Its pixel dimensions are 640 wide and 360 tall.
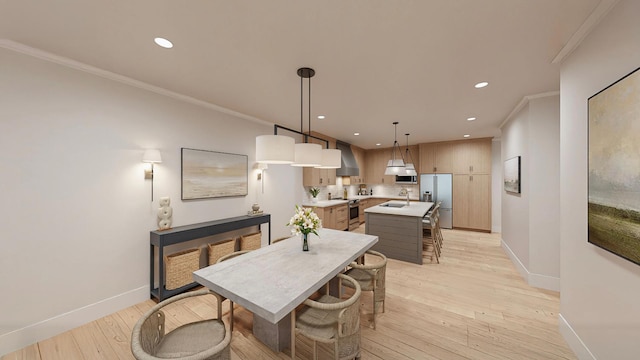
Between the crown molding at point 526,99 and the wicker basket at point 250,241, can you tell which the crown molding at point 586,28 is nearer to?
the crown molding at point 526,99

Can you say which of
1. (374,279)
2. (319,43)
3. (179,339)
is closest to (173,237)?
(179,339)

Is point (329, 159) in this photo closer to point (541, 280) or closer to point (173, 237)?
point (173, 237)

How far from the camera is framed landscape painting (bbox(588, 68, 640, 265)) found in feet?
3.79

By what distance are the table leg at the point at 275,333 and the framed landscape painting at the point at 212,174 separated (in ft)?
6.41

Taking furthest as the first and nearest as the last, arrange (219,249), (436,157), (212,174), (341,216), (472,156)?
(436,157) < (472,156) < (341,216) < (212,174) < (219,249)

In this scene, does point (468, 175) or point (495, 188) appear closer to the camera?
point (495, 188)

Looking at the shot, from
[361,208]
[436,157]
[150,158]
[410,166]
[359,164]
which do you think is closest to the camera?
[150,158]

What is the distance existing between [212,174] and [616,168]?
12.8 feet

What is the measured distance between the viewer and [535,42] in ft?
5.70

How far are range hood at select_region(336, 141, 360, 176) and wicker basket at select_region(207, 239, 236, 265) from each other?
3.62m

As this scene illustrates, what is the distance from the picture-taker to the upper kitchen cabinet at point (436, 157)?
240 inches

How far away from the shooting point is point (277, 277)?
1.59 m

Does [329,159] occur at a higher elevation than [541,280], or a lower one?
higher

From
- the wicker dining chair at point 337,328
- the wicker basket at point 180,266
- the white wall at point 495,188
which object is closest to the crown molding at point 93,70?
the wicker basket at point 180,266
